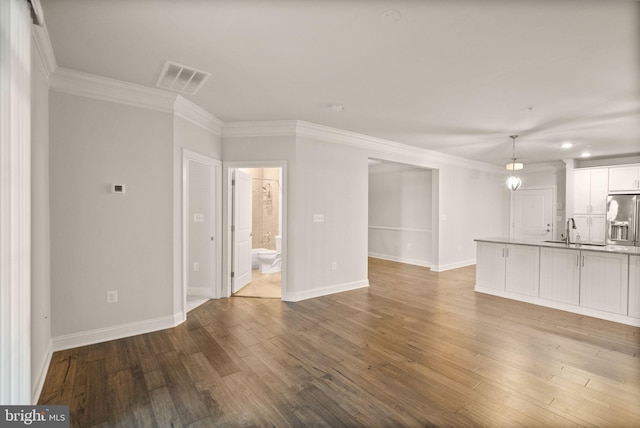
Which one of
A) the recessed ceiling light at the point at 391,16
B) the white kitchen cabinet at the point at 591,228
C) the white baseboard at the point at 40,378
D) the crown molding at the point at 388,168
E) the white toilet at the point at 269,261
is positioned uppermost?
the recessed ceiling light at the point at 391,16

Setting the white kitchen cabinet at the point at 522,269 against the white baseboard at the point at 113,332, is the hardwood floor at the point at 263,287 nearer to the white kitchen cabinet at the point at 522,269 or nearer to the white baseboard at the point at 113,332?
the white baseboard at the point at 113,332

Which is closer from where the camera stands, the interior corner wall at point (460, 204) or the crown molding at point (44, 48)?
the crown molding at point (44, 48)

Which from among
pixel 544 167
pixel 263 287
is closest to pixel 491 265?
pixel 263 287

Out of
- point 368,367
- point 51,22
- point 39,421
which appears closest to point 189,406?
point 39,421

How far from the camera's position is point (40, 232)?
2562 millimetres

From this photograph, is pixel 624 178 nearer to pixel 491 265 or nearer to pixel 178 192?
pixel 491 265

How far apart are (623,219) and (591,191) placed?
92cm

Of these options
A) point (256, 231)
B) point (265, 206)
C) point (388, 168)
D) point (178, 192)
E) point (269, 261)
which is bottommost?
point (269, 261)

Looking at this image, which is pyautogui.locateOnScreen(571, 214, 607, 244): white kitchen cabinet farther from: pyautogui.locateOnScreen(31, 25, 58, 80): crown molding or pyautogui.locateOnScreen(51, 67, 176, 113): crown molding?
pyautogui.locateOnScreen(31, 25, 58, 80): crown molding

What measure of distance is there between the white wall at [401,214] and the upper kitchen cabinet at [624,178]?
3986 mm

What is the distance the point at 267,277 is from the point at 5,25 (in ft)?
17.8

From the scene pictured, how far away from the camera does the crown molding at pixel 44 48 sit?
88.3 inches

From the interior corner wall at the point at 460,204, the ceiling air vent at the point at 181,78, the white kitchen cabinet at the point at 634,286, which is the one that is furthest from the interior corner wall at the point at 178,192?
the white kitchen cabinet at the point at 634,286

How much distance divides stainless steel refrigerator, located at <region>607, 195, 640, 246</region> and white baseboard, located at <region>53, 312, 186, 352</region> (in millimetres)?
9040
